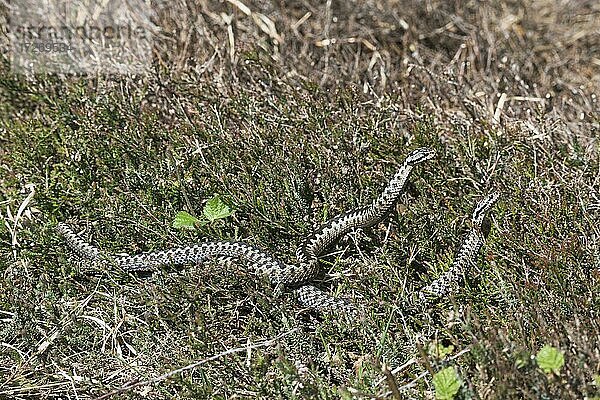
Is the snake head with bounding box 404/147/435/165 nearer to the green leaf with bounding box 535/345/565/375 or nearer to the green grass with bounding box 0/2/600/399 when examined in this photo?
the green grass with bounding box 0/2/600/399

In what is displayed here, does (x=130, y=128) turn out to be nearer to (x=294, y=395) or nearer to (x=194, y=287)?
(x=194, y=287)

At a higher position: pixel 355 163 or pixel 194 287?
pixel 355 163

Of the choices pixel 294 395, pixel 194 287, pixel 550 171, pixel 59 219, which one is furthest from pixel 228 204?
pixel 550 171

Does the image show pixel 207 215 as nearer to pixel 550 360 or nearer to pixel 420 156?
pixel 420 156

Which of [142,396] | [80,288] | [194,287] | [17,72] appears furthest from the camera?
[17,72]

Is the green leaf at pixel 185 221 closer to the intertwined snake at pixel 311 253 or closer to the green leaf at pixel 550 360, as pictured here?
the intertwined snake at pixel 311 253

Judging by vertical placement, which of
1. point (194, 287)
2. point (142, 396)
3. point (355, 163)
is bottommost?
point (142, 396)
